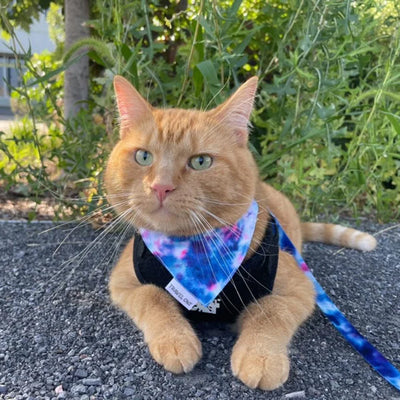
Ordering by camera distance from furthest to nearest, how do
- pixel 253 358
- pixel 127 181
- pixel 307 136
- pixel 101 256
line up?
pixel 101 256, pixel 307 136, pixel 127 181, pixel 253 358

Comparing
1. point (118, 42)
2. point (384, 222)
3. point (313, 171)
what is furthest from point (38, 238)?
point (384, 222)

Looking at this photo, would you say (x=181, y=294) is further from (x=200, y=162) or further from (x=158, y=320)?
(x=200, y=162)

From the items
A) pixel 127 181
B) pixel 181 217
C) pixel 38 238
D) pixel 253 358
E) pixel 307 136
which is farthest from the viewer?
A: pixel 38 238

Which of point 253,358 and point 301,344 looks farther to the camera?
point 301,344

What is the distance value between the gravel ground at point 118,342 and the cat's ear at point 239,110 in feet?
2.38

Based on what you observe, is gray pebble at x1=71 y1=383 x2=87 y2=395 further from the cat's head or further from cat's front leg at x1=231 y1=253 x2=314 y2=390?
the cat's head

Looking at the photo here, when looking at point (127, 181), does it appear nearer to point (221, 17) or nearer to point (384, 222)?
point (221, 17)

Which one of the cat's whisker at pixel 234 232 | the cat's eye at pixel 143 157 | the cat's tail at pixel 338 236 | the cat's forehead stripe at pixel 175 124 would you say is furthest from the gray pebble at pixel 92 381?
the cat's tail at pixel 338 236

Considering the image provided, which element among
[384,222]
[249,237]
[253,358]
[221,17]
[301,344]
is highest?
[221,17]

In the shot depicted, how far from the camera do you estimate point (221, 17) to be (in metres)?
2.28

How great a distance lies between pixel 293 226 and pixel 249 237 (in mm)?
889

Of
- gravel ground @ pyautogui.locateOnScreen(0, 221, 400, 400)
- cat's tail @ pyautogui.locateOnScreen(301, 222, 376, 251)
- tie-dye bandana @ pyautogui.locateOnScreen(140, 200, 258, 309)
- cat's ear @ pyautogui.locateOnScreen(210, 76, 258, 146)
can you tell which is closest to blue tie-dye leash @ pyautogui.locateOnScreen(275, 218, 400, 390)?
gravel ground @ pyautogui.locateOnScreen(0, 221, 400, 400)

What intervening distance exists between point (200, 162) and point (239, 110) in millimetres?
318

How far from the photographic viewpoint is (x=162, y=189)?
1561mm
